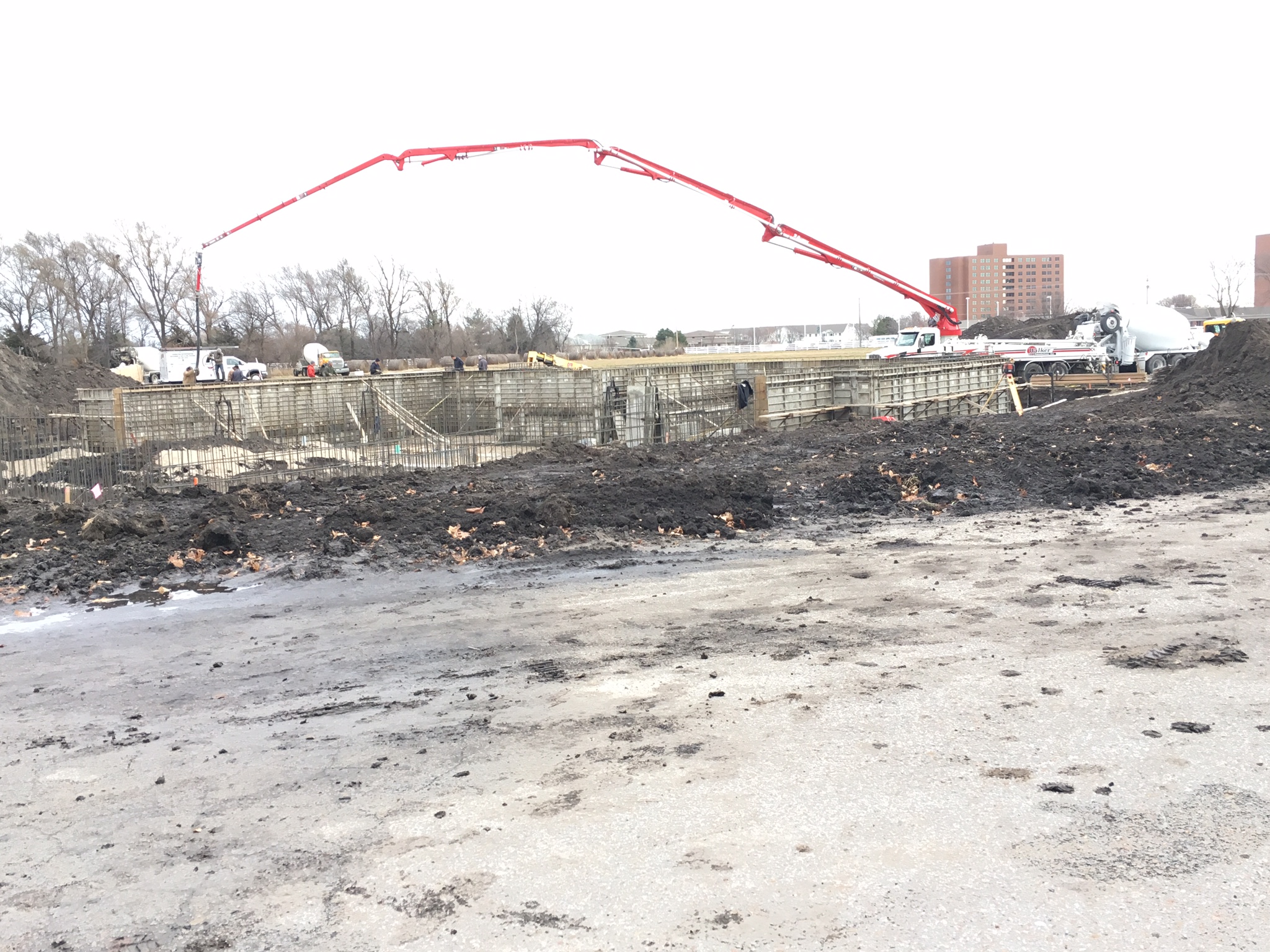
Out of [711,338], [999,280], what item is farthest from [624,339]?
[999,280]

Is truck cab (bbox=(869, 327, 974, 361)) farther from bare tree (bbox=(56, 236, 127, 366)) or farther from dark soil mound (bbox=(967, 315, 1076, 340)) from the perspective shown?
bare tree (bbox=(56, 236, 127, 366))

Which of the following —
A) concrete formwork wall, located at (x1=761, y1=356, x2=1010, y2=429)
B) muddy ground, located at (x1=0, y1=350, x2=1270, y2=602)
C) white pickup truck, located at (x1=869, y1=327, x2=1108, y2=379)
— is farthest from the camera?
white pickup truck, located at (x1=869, y1=327, x2=1108, y2=379)

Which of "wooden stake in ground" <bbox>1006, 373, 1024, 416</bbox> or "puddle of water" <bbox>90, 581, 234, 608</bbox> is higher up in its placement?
"wooden stake in ground" <bbox>1006, 373, 1024, 416</bbox>

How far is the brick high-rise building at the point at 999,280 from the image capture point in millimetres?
139625

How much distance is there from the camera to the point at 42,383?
44.7 m

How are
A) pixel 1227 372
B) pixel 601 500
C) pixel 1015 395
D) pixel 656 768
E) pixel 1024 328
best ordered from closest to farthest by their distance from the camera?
1. pixel 656 768
2. pixel 601 500
3. pixel 1227 372
4. pixel 1015 395
5. pixel 1024 328

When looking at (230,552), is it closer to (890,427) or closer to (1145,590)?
(1145,590)

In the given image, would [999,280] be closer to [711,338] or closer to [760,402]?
[711,338]

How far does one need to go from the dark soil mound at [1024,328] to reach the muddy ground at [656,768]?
146ft

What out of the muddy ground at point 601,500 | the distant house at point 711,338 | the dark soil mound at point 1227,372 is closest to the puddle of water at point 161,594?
the muddy ground at point 601,500

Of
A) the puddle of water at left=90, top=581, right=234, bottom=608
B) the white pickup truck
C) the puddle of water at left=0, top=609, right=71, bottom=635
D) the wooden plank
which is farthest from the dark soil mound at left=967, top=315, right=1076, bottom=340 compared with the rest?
the puddle of water at left=0, top=609, right=71, bottom=635

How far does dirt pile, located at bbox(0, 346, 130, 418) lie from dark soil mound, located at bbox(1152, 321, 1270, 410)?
38678mm

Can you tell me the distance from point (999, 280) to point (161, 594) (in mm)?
151176

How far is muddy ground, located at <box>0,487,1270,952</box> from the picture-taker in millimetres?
4145
